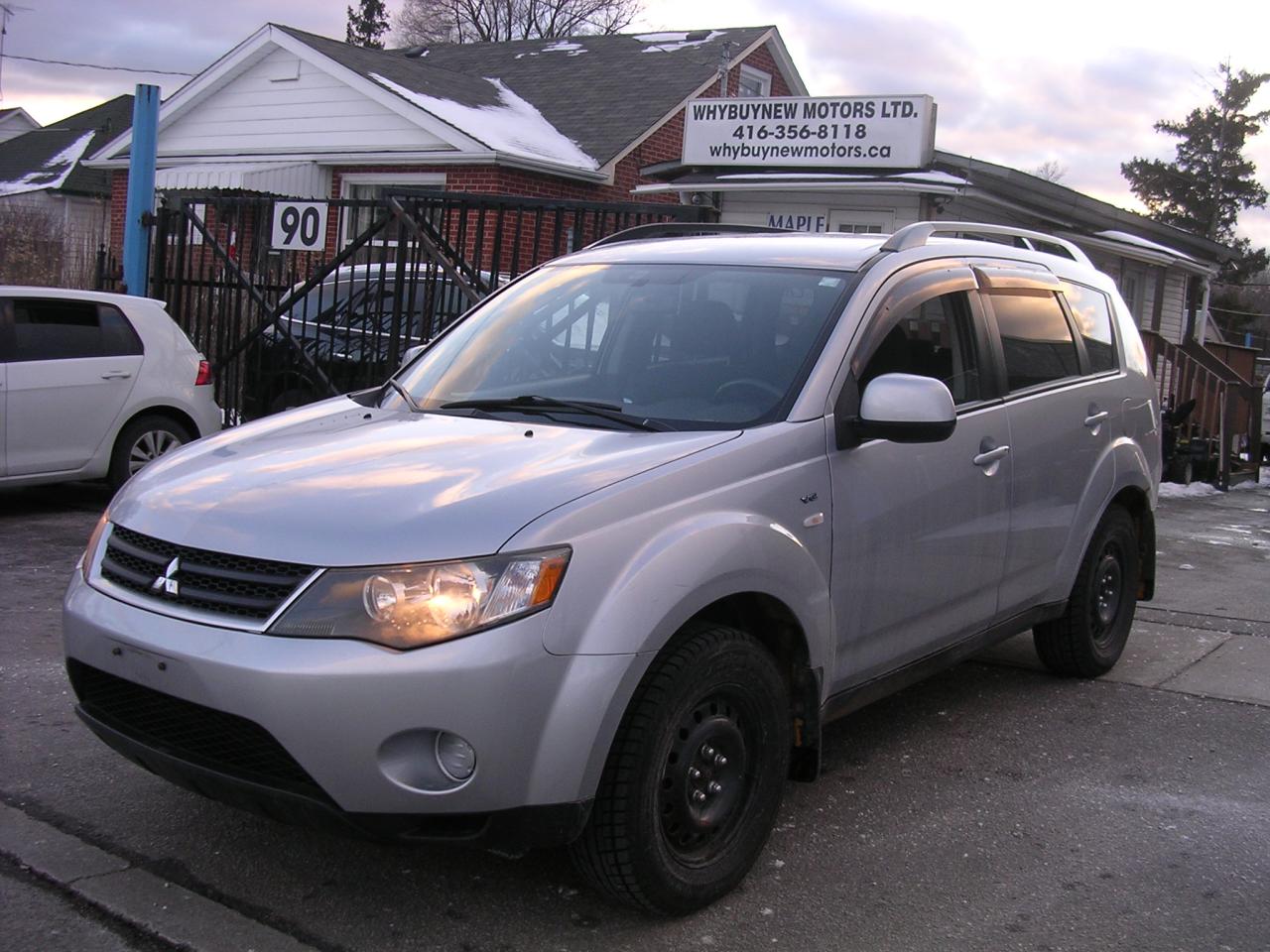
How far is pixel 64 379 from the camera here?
8820 mm

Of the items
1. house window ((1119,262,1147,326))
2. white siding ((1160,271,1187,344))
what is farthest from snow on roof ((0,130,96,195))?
white siding ((1160,271,1187,344))

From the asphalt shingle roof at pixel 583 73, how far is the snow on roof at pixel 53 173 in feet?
56.5

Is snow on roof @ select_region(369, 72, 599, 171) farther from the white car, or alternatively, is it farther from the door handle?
the door handle

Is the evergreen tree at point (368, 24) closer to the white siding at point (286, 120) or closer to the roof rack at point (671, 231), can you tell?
the white siding at point (286, 120)

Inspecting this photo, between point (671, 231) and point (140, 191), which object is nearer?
point (671, 231)

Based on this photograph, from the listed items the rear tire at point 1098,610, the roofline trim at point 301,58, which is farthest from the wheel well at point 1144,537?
the roofline trim at point 301,58

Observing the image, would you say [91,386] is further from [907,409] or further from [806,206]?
[806,206]

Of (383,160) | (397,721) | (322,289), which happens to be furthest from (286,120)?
(397,721)

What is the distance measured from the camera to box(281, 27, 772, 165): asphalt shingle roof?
20.7 meters

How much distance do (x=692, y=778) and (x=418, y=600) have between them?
3.04 ft

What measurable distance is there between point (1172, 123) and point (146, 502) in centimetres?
6133

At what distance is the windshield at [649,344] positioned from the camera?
4.10 m

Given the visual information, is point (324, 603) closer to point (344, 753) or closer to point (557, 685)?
point (344, 753)

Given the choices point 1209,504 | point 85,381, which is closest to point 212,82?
point 85,381
